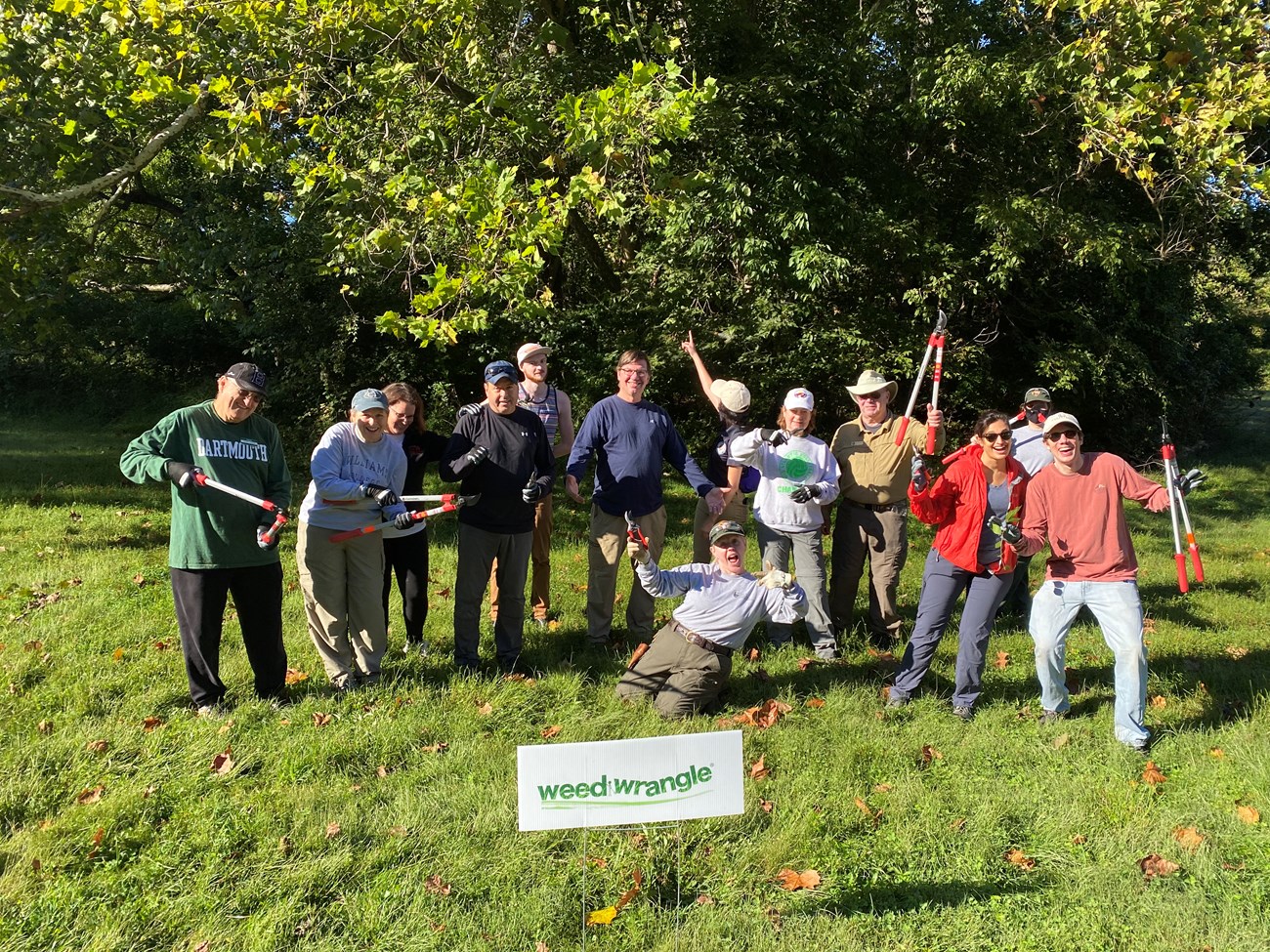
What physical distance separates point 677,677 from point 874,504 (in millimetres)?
2411

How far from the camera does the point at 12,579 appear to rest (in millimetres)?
7820

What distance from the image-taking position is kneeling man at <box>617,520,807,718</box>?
17.3 ft

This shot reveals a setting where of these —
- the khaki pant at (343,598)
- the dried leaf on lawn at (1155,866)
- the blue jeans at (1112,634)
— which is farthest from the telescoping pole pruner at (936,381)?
the khaki pant at (343,598)

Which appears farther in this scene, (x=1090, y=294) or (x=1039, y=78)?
(x=1090, y=294)

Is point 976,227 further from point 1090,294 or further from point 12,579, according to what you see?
point 12,579

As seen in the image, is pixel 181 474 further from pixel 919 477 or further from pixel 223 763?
pixel 919 477

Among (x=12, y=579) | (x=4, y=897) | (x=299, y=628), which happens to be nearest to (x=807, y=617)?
(x=299, y=628)

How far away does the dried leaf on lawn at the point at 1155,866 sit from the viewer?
13.5ft

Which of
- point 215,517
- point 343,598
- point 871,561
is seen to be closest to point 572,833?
point 343,598

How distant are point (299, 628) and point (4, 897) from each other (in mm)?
3377

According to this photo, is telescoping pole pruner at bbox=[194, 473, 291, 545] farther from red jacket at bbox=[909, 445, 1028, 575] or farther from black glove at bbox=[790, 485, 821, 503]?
red jacket at bbox=[909, 445, 1028, 575]

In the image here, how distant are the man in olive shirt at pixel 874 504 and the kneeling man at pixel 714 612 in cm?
176

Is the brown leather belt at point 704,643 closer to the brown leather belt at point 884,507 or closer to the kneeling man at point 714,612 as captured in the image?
the kneeling man at point 714,612

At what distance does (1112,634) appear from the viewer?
17.2 feet
